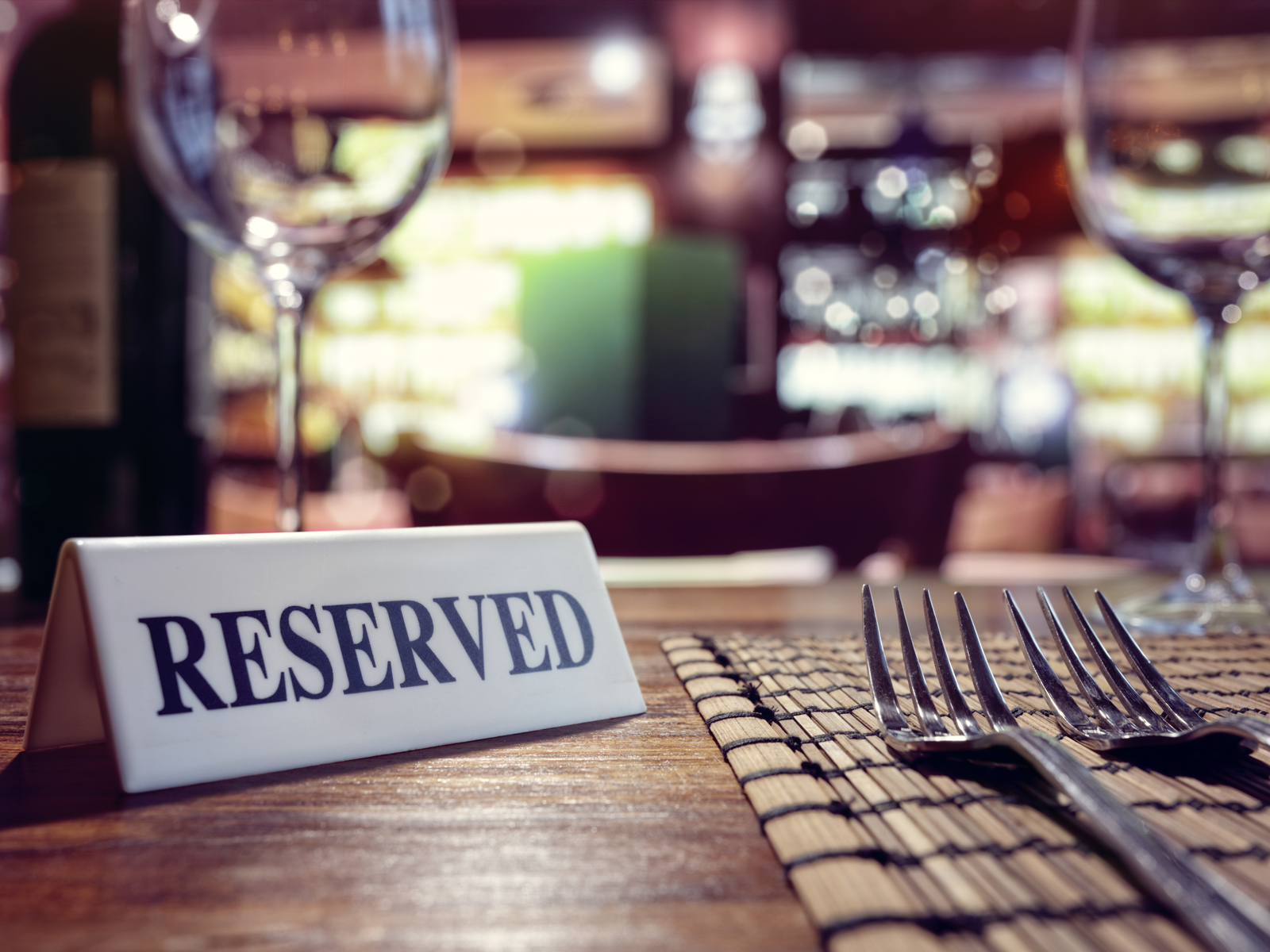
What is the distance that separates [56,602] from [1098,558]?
111 centimetres

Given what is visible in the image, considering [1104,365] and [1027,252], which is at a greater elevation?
[1027,252]

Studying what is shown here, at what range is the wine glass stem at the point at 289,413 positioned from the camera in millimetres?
381

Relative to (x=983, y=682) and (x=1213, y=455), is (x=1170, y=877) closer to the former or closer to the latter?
(x=983, y=682)

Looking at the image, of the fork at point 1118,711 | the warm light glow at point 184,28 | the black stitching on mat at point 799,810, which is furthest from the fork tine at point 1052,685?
the warm light glow at point 184,28

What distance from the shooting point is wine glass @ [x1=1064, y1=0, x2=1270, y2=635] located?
510 mm

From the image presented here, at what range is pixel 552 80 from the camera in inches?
193

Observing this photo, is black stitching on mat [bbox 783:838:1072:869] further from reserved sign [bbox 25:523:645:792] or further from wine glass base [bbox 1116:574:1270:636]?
wine glass base [bbox 1116:574:1270:636]

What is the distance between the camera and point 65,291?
1.67ft

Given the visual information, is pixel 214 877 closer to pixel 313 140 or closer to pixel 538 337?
pixel 313 140

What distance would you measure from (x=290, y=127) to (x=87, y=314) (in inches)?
7.1

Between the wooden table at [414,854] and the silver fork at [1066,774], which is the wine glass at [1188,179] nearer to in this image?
the silver fork at [1066,774]

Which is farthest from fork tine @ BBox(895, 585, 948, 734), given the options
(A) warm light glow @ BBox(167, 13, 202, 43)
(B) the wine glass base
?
(A) warm light glow @ BBox(167, 13, 202, 43)

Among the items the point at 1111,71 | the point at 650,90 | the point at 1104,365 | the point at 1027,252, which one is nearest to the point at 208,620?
the point at 1111,71

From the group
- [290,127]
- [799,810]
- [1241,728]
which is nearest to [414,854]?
[799,810]
